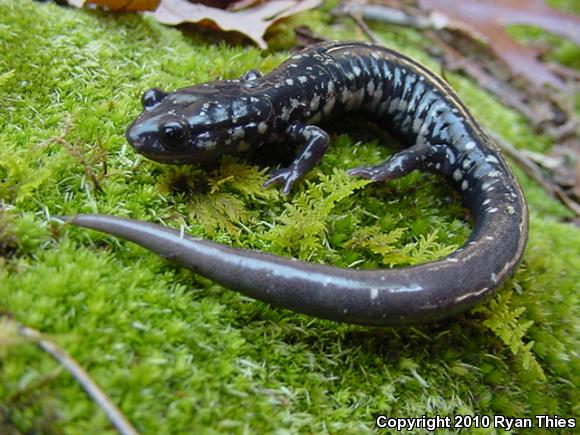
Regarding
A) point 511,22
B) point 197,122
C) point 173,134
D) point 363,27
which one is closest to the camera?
point 173,134

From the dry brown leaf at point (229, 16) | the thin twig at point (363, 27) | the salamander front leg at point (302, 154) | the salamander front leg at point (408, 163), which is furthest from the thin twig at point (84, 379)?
the thin twig at point (363, 27)

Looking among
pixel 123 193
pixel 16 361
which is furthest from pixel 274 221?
pixel 16 361

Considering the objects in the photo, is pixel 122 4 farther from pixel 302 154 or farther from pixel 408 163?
pixel 408 163

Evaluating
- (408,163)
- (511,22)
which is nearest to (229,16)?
(408,163)

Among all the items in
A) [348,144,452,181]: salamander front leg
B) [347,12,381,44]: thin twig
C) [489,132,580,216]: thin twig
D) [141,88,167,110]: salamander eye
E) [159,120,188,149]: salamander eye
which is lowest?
[489,132,580,216]: thin twig

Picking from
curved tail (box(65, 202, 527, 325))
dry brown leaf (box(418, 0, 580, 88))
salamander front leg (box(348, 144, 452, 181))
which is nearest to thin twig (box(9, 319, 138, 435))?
curved tail (box(65, 202, 527, 325))

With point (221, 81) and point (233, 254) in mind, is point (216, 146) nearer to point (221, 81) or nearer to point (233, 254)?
point (221, 81)

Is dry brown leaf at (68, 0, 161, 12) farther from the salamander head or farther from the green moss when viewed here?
the salamander head
